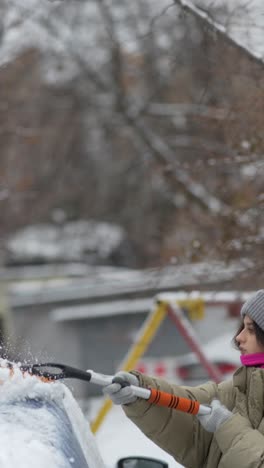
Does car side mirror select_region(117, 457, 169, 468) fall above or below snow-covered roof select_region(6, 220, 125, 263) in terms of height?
below

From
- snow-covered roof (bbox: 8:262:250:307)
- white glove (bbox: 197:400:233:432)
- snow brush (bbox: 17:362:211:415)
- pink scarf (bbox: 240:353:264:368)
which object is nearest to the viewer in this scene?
snow brush (bbox: 17:362:211:415)

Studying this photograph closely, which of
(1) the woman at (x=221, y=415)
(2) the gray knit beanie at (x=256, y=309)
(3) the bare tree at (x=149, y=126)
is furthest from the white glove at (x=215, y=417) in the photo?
(3) the bare tree at (x=149, y=126)

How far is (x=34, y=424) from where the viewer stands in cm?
267

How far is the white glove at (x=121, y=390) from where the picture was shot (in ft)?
9.91

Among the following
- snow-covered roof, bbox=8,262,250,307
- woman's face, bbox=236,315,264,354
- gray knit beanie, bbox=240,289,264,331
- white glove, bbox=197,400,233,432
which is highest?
snow-covered roof, bbox=8,262,250,307

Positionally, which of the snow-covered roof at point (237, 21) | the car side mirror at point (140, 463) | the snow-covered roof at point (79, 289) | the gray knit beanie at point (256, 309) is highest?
the snow-covered roof at point (79, 289)

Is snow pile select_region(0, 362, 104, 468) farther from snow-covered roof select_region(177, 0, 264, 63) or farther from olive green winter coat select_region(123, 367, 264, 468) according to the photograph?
snow-covered roof select_region(177, 0, 264, 63)

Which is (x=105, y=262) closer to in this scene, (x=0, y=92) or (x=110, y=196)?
(x=110, y=196)

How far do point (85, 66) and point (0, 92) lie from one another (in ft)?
19.8

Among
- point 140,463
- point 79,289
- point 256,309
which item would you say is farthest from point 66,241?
point 256,309

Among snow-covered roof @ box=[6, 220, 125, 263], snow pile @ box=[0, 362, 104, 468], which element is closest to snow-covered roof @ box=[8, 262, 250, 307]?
snow-covered roof @ box=[6, 220, 125, 263]

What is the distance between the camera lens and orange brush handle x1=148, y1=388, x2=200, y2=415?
3.10 metres

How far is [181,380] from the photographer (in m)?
9.74

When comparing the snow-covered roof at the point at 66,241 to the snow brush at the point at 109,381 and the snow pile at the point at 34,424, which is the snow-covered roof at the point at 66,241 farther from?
A: the snow pile at the point at 34,424
